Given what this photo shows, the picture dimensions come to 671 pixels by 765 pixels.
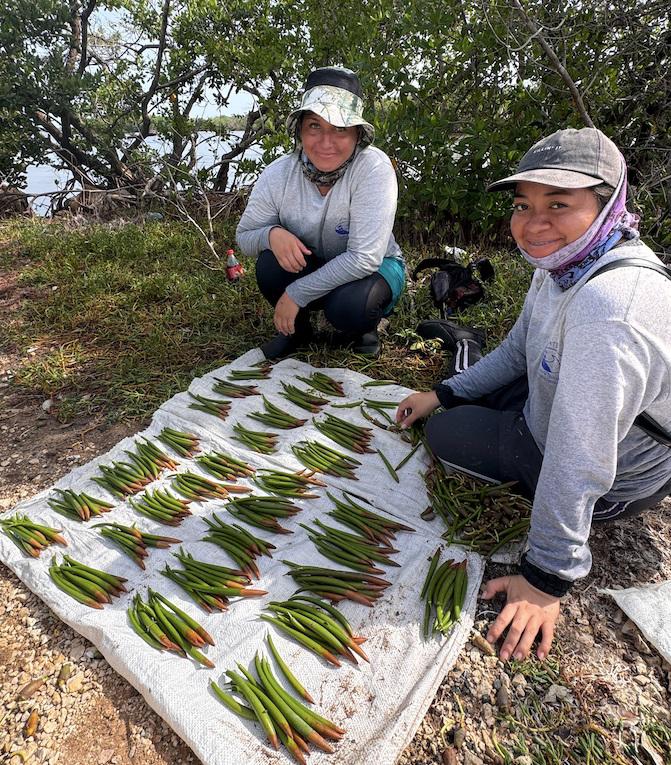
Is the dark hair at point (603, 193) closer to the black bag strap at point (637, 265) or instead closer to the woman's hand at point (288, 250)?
the black bag strap at point (637, 265)

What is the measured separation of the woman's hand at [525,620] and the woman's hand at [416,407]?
106 cm

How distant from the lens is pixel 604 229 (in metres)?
1.74

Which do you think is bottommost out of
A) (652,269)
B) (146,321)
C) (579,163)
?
(146,321)

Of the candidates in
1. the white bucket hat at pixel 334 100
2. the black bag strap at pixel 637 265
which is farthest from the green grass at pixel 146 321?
the black bag strap at pixel 637 265

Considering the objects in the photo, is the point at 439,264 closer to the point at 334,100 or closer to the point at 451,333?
the point at 451,333

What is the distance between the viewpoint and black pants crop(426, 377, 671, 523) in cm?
232

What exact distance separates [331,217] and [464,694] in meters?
2.67

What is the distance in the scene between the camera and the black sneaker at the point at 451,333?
3.62 m

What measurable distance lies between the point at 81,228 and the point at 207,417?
15.1 feet

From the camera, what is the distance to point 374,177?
315cm

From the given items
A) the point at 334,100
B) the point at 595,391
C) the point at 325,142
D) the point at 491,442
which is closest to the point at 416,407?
the point at 491,442

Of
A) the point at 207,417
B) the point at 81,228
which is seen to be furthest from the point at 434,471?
the point at 81,228

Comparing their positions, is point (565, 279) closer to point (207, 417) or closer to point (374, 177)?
point (374, 177)

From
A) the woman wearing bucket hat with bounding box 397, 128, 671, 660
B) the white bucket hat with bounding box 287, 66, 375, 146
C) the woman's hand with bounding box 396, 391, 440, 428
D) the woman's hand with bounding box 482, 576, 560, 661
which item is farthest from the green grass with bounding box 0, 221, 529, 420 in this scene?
the woman's hand with bounding box 482, 576, 560, 661
